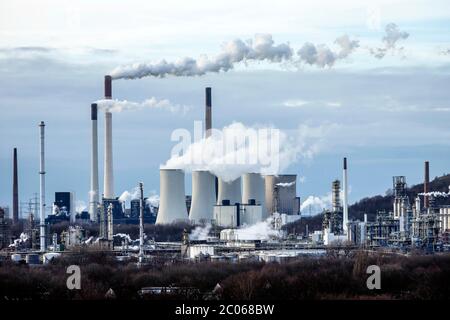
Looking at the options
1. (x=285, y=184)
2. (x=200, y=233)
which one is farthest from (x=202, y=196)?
(x=285, y=184)

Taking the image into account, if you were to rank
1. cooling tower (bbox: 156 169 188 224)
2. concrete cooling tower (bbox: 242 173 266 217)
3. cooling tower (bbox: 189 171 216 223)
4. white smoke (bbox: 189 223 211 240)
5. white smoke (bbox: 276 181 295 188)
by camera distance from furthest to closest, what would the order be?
white smoke (bbox: 276 181 295 188), concrete cooling tower (bbox: 242 173 266 217), cooling tower (bbox: 189 171 216 223), white smoke (bbox: 189 223 211 240), cooling tower (bbox: 156 169 188 224)

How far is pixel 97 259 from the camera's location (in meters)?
32.6

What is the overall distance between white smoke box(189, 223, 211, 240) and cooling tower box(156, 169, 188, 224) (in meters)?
0.78

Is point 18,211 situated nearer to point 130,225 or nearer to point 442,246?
point 130,225

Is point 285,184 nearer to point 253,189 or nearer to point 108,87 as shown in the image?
point 253,189

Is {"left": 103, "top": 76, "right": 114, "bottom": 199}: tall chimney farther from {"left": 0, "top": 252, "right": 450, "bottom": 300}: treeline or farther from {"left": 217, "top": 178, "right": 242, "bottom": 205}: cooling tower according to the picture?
{"left": 0, "top": 252, "right": 450, "bottom": 300}: treeline

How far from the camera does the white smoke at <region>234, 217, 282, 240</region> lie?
152 ft

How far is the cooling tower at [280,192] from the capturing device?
170ft

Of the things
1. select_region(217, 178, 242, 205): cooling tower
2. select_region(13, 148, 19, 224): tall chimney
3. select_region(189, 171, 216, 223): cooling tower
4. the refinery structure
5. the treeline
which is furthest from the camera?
select_region(217, 178, 242, 205): cooling tower

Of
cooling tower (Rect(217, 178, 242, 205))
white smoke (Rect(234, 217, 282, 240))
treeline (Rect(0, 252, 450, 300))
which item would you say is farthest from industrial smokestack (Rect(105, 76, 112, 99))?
treeline (Rect(0, 252, 450, 300))

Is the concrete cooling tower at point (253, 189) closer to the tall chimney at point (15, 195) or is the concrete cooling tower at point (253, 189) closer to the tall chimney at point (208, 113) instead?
the tall chimney at point (208, 113)

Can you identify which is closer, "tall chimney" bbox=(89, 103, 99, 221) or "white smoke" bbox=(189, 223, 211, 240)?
"white smoke" bbox=(189, 223, 211, 240)

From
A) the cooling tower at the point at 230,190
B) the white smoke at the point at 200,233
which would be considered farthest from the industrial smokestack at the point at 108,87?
the white smoke at the point at 200,233
